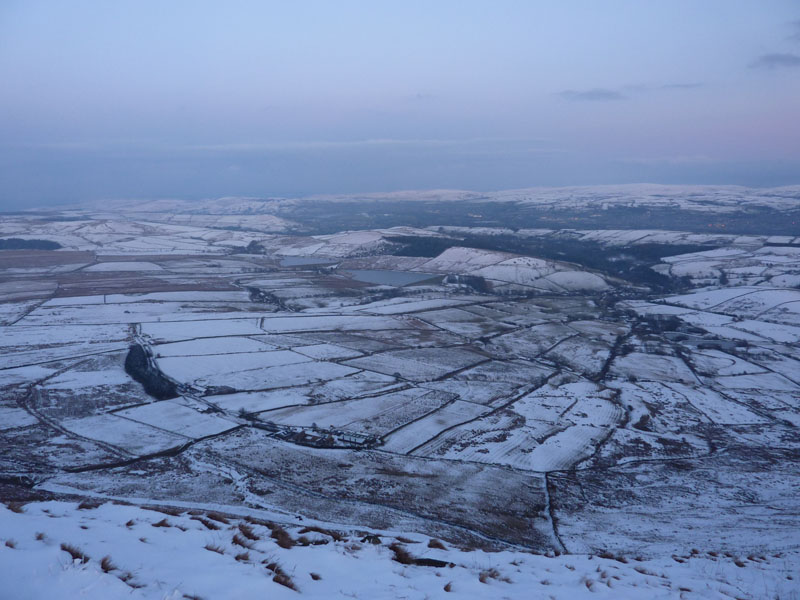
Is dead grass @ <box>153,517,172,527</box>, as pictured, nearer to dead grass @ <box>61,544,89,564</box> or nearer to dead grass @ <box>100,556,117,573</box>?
dead grass @ <box>61,544,89,564</box>

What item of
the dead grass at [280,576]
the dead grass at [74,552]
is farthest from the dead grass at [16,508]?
the dead grass at [280,576]

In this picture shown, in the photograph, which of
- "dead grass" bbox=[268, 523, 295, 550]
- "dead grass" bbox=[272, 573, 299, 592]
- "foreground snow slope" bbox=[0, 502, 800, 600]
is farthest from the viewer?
"dead grass" bbox=[268, 523, 295, 550]

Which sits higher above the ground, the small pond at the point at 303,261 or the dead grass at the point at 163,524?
the dead grass at the point at 163,524

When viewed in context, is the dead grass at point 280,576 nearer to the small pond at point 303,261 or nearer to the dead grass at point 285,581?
the dead grass at point 285,581

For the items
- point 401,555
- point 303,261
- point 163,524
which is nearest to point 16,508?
→ point 163,524

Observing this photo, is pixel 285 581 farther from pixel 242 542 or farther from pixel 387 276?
pixel 387 276

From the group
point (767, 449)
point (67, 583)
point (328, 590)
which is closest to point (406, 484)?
point (328, 590)

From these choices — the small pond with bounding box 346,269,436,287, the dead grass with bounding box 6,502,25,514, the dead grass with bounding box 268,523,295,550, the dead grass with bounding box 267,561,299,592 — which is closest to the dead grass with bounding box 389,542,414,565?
the dead grass with bounding box 268,523,295,550
